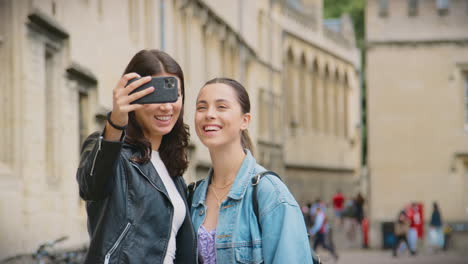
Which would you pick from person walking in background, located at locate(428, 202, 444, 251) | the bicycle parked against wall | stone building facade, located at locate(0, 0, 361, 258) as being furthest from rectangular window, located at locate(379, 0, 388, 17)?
the bicycle parked against wall

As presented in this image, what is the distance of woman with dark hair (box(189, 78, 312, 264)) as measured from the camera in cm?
329

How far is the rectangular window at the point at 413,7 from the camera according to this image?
28312 millimetres

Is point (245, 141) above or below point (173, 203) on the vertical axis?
above

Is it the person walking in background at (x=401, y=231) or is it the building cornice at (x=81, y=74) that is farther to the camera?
the person walking in background at (x=401, y=231)

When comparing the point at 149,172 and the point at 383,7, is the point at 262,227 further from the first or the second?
the point at 383,7

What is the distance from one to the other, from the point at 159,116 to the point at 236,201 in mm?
438

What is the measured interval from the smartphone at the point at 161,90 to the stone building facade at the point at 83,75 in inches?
217

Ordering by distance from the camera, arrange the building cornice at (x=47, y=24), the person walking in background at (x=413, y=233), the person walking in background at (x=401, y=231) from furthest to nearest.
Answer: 1. the person walking in background at (x=413, y=233)
2. the person walking in background at (x=401, y=231)
3. the building cornice at (x=47, y=24)

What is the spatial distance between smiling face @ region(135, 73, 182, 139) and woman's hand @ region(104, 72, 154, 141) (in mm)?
261

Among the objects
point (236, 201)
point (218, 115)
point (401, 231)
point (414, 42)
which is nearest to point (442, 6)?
point (414, 42)

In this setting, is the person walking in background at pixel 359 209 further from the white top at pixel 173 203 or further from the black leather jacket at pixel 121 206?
the black leather jacket at pixel 121 206

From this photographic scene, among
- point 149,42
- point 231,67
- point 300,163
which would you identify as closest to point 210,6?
point 231,67

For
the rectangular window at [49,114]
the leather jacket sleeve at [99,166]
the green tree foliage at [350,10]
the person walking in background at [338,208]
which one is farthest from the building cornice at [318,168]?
the leather jacket sleeve at [99,166]

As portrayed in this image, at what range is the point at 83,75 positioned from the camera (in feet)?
37.8
